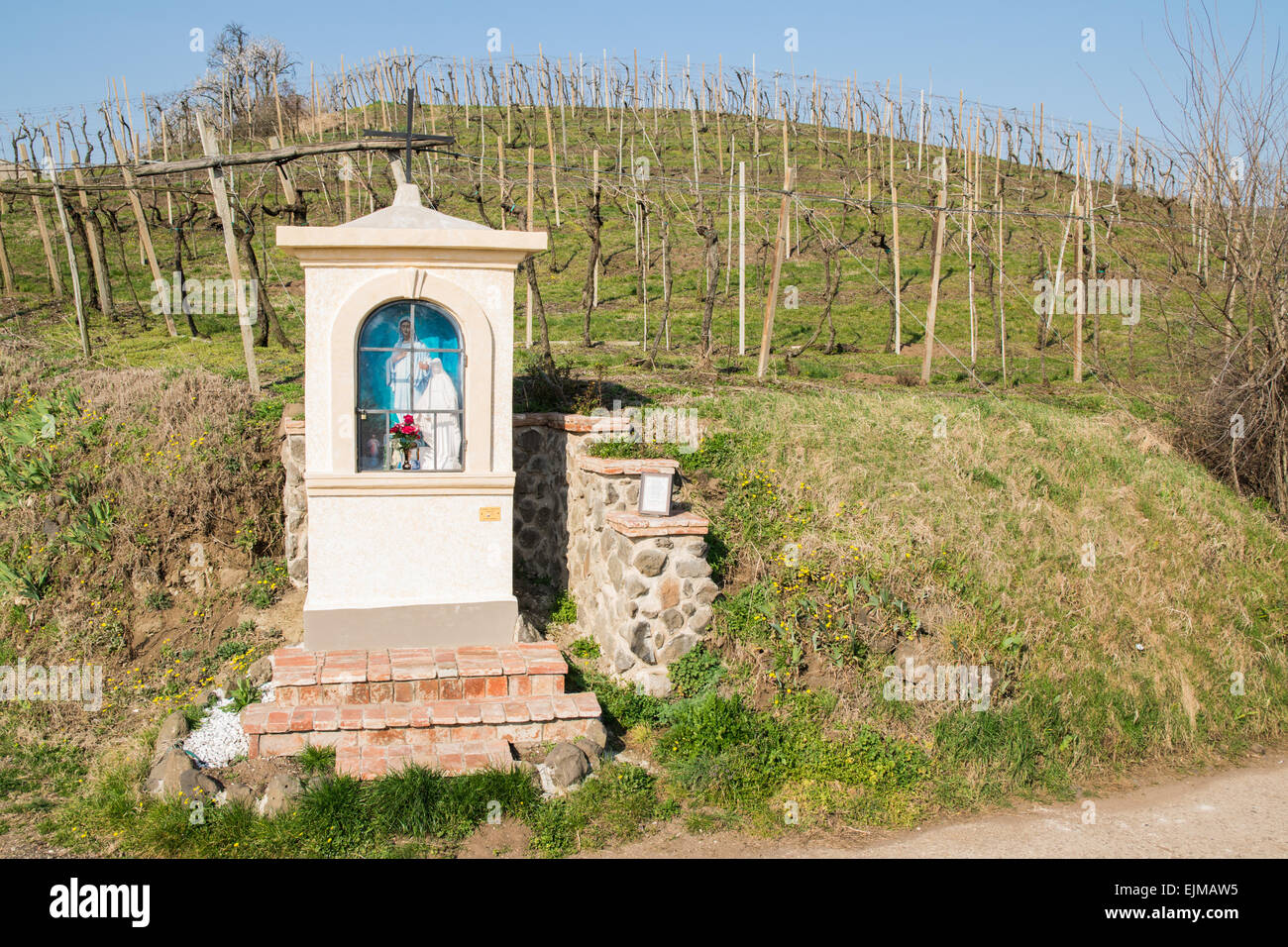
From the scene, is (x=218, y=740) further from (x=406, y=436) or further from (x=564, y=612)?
(x=564, y=612)

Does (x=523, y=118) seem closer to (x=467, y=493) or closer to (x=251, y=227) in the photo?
(x=251, y=227)

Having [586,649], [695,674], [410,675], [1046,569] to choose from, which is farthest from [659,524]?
[1046,569]

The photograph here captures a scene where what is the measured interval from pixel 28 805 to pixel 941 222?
569 inches

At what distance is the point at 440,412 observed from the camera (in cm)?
743

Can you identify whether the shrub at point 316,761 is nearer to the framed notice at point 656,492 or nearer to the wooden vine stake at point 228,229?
the framed notice at point 656,492

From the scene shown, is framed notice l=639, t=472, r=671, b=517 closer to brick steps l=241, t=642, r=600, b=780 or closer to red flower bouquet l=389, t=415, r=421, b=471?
brick steps l=241, t=642, r=600, b=780

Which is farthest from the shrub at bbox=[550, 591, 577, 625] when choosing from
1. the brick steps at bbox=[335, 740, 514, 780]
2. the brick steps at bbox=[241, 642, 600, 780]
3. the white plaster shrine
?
the brick steps at bbox=[335, 740, 514, 780]

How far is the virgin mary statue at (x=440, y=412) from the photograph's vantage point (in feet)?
24.2

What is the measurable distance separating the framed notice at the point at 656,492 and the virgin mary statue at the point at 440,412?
1.50m

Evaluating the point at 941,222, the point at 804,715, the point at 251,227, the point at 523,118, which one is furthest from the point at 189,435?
the point at 523,118

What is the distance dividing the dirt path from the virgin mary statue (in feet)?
10.8

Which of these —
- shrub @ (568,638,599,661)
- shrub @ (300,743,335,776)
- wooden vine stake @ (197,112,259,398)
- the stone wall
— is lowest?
shrub @ (300,743,335,776)

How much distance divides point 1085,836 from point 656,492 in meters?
3.88

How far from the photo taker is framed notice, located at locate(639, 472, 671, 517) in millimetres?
7539
